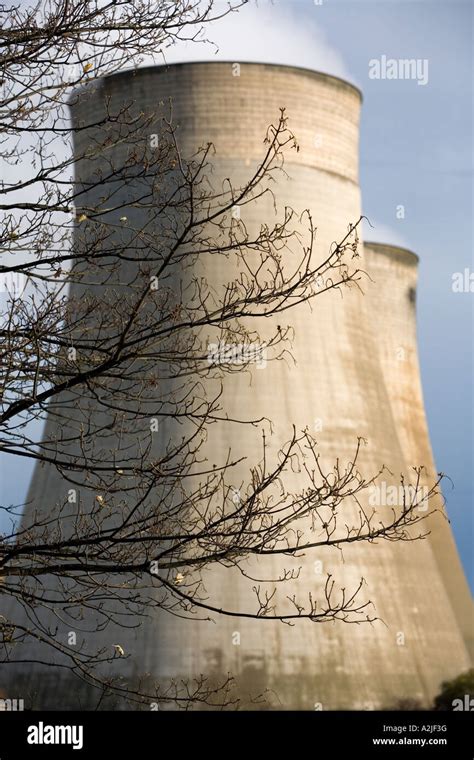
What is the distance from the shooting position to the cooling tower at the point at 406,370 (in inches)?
904

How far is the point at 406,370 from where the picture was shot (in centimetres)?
2616

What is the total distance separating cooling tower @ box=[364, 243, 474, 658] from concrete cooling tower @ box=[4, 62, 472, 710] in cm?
304

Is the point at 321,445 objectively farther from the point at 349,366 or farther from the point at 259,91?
the point at 259,91

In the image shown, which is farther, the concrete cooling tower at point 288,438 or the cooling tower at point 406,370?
the cooling tower at point 406,370

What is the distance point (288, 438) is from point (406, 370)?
30.2 ft

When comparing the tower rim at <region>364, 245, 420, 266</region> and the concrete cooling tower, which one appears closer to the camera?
the concrete cooling tower

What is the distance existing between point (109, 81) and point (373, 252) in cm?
910

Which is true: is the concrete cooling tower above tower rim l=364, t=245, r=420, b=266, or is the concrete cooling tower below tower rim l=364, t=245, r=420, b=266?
below

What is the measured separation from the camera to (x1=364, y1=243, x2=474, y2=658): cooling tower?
22969 millimetres

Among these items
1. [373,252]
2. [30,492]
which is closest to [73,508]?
[30,492]

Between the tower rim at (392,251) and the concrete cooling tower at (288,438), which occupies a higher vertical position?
the tower rim at (392,251)

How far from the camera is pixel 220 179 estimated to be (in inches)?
739

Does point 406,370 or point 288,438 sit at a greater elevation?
point 406,370

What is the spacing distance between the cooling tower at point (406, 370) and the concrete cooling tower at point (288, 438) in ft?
9.98
